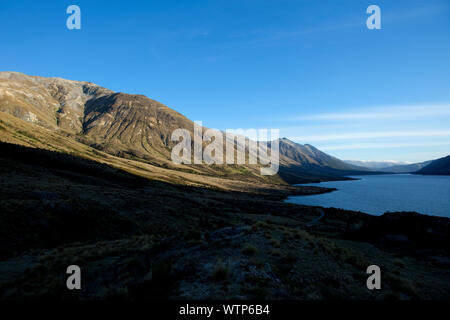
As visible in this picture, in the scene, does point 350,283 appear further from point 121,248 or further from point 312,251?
point 121,248

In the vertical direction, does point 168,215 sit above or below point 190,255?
below

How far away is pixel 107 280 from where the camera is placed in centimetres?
1261

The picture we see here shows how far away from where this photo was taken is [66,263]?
52.7 feet

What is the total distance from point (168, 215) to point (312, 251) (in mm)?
33664

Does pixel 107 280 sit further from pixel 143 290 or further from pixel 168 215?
pixel 168 215

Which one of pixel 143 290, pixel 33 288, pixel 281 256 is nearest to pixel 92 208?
pixel 33 288

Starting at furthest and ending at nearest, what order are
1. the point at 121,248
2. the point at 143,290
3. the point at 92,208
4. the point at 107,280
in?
the point at 92,208, the point at 121,248, the point at 107,280, the point at 143,290

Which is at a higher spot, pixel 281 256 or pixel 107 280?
pixel 281 256

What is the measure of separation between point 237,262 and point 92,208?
103 ft

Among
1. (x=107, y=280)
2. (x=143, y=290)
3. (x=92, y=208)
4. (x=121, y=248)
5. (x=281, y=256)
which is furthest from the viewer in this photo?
(x=92, y=208)

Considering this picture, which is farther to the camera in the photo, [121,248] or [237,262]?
[121,248]
